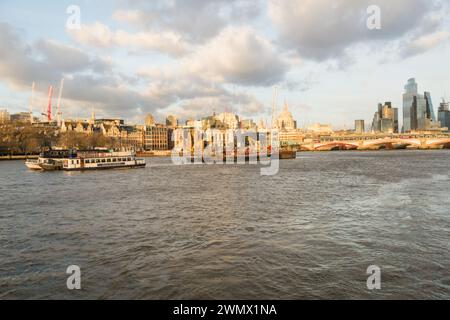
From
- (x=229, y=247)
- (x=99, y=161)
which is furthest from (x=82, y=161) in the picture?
(x=229, y=247)

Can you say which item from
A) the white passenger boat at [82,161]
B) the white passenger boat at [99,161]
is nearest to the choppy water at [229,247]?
the white passenger boat at [99,161]

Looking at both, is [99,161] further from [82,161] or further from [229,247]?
[229,247]

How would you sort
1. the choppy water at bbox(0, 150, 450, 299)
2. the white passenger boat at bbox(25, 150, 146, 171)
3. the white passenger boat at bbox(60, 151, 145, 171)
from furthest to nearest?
the white passenger boat at bbox(60, 151, 145, 171) → the white passenger boat at bbox(25, 150, 146, 171) → the choppy water at bbox(0, 150, 450, 299)

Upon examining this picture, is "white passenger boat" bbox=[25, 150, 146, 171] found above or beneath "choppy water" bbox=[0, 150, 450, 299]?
above

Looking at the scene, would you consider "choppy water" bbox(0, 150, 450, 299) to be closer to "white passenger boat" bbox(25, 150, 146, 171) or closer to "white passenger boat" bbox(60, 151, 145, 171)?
"white passenger boat" bbox(60, 151, 145, 171)

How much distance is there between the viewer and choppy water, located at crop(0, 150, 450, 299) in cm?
1236

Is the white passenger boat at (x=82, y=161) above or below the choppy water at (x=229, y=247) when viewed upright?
above

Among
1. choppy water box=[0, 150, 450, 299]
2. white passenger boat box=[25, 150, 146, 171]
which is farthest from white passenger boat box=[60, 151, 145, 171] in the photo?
choppy water box=[0, 150, 450, 299]

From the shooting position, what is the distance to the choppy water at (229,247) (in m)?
12.4

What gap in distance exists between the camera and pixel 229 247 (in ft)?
56.0

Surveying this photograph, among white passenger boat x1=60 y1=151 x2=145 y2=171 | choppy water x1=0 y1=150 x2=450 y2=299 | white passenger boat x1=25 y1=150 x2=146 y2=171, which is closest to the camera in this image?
choppy water x1=0 y1=150 x2=450 y2=299

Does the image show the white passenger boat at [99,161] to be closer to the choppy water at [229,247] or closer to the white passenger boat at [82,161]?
the white passenger boat at [82,161]

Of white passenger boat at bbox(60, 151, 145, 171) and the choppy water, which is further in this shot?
white passenger boat at bbox(60, 151, 145, 171)

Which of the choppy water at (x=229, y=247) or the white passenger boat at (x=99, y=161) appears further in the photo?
the white passenger boat at (x=99, y=161)
